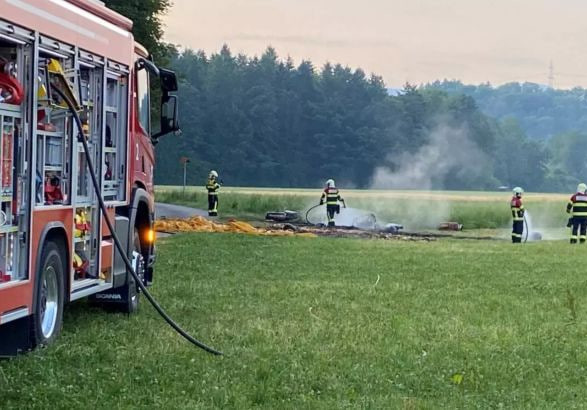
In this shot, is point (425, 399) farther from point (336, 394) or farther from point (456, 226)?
point (456, 226)

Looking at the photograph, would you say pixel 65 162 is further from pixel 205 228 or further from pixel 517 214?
pixel 517 214

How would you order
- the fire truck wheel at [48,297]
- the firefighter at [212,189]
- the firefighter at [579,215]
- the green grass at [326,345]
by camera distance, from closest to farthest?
the green grass at [326,345], the fire truck wheel at [48,297], the firefighter at [579,215], the firefighter at [212,189]

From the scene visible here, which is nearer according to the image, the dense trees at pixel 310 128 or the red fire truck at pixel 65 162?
the red fire truck at pixel 65 162

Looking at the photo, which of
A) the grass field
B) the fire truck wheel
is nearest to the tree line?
the grass field

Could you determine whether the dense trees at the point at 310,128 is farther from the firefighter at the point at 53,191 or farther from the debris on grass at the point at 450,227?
the firefighter at the point at 53,191

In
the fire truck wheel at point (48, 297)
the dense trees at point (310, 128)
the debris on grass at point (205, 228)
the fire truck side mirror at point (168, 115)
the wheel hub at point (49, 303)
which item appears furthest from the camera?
the dense trees at point (310, 128)

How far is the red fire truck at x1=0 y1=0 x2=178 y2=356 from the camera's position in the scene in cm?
776

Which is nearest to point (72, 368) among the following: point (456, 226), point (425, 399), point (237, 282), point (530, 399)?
point (425, 399)

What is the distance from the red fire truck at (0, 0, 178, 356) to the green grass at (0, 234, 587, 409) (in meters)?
0.52

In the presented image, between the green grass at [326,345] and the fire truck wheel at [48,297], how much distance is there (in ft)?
0.52

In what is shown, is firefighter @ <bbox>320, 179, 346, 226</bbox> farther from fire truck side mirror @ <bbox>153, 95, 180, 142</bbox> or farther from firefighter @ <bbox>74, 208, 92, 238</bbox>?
firefighter @ <bbox>74, 208, 92, 238</bbox>

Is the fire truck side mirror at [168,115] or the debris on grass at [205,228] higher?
the fire truck side mirror at [168,115]

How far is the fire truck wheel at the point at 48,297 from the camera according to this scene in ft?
28.0

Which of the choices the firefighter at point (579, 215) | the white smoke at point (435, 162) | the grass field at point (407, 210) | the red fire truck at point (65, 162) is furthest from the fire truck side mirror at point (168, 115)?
the white smoke at point (435, 162)
